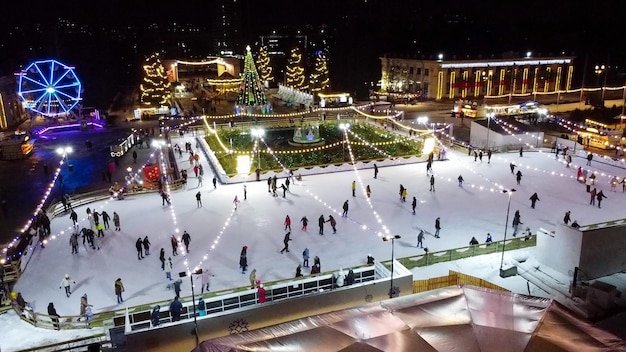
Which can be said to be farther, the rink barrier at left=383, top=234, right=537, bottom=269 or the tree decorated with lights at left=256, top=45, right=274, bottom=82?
the tree decorated with lights at left=256, top=45, right=274, bottom=82

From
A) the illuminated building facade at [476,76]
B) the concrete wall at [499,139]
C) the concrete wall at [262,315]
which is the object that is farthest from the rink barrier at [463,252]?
the illuminated building facade at [476,76]

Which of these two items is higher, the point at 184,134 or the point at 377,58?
the point at 377,58

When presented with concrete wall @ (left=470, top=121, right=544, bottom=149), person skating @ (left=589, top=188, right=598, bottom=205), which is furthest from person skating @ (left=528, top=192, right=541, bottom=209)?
concrete wall @ (left=470, top=121, right=544, bottom=149)

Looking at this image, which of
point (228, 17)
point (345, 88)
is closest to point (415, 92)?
point (345, 88)

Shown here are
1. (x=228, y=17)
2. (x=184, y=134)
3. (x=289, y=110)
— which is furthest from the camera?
(x=228, y=17)

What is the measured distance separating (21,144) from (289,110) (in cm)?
2483

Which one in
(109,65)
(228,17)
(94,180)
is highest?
(228,17)

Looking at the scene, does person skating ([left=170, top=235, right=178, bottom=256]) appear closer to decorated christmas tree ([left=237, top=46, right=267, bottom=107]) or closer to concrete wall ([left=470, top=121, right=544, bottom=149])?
concrete wall ([left=470, top=121, right=544, bottom=149])

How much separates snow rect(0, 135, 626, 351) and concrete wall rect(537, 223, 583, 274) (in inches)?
14.3

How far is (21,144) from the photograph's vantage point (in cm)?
3159

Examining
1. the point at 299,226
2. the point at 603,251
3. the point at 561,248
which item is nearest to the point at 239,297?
the point at 299,226

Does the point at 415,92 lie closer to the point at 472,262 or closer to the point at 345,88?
the point at 345,88

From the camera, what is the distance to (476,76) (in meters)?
59.3

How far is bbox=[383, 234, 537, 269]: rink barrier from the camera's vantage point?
15.1 m
